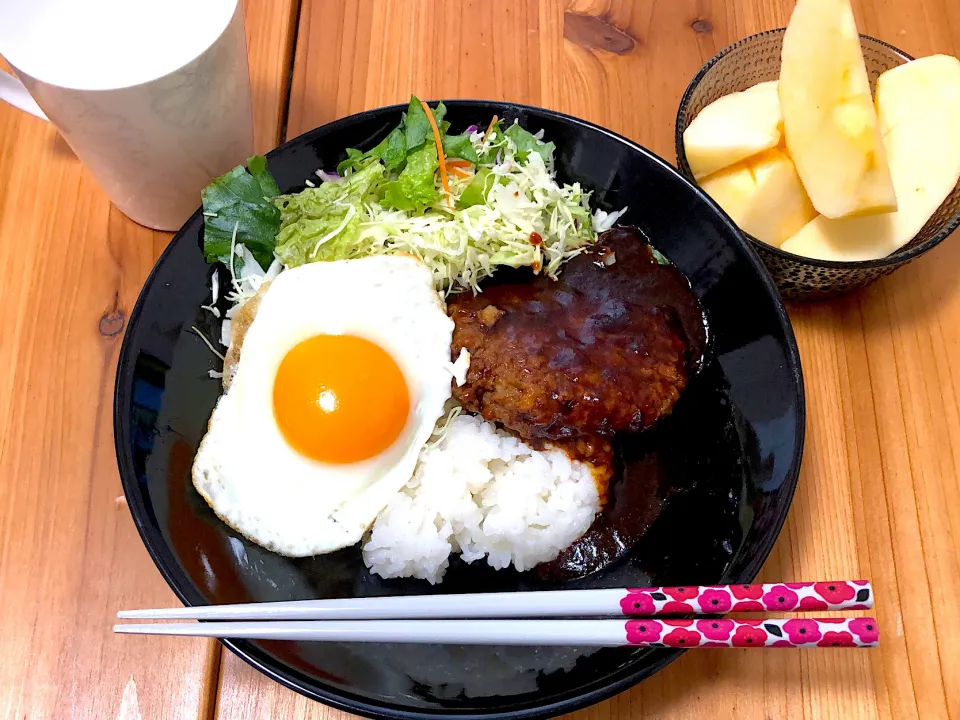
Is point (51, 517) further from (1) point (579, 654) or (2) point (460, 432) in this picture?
(1) point (579, 654)

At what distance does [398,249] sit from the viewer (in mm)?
1911

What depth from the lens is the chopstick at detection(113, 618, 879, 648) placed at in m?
1.11

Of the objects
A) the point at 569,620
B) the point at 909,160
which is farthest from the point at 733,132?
the point at 569,620

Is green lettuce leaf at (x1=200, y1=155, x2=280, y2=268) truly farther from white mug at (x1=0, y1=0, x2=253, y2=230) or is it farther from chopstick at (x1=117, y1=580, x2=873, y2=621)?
chopstick at (x1=117, y1=580, x2=873, y2=621)

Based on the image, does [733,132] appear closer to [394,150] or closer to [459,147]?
[459,147]

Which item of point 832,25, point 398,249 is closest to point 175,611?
point 398,249

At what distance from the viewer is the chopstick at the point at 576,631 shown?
1112 mm

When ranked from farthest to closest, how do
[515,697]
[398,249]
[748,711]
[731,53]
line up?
[731,53] → [398,249] → [748,711] → [515,697]

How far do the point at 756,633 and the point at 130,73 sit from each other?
175cm

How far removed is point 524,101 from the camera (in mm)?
2352

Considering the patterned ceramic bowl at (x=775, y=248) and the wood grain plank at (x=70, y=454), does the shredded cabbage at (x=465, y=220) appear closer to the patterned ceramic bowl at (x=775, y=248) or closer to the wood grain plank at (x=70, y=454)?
the patterned ceramic bowl at (x=775, y=248)

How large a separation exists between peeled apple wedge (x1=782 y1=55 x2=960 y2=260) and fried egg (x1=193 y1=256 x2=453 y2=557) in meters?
1.06

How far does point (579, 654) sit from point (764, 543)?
46 cm

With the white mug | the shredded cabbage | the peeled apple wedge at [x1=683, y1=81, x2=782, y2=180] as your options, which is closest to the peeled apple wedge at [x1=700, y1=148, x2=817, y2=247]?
the peeled apple wedge at [x1=683, y1=81, x2=782, y2=180]
